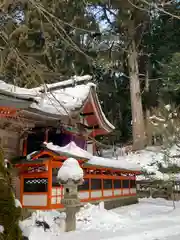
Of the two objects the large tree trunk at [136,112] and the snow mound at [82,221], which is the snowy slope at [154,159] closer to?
the large tree trunk at [136,112]

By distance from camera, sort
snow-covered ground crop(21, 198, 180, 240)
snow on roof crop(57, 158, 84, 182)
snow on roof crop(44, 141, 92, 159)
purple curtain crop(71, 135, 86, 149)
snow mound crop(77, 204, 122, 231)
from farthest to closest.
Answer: purple curtain crop(71, 135, 86, 149), snow on roof crop(44, 141, 92, 159), snow mound crop(77, 204, 122, 231), snow on roof crop(57, 158, 84, 182), snow-covered ground crop(21, 198, 180, 240)

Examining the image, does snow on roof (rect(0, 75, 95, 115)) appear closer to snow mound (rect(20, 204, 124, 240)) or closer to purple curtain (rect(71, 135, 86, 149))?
purple curtain (rect(71, 135, 86, 149))

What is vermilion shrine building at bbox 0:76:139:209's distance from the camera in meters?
9.56

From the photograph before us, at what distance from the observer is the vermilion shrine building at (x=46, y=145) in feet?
31.4

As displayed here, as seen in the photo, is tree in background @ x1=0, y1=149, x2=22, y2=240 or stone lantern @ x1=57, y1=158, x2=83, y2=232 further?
stone lantern @ x1=57, y1=158, x2=83, y2=232

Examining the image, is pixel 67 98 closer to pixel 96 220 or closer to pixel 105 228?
pixel 96 220

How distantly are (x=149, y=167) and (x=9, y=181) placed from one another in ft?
62.5

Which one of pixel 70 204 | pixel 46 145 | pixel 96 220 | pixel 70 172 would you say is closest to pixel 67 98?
pixel 46 145

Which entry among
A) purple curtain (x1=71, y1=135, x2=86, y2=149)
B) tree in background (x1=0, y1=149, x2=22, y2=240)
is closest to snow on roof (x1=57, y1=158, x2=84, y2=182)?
purple curtain (x1=71, y1=135, x2=86, y2=149)

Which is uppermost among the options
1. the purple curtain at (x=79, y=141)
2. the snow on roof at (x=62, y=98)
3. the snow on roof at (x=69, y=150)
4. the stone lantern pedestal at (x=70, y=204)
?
the snow on roof at (x=62, y=98)

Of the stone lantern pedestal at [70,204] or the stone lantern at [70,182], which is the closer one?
the stone lantern pedestal at [70,204]

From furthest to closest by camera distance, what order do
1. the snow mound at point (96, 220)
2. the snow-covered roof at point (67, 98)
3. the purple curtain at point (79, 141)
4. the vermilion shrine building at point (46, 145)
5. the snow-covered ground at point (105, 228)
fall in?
the purple curtain at point (79, 141) < the vermilion shrine building at point (46, 145) < the snow mound at point (96, 220) < the snow-covered roof at point (67, 98) < the snow-covered ground at point (105, 228)

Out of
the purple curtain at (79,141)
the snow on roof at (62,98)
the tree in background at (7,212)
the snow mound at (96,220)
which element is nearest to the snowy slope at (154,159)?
the purple curtain at (79,141)

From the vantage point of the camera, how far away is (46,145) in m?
9.76
